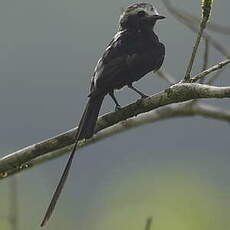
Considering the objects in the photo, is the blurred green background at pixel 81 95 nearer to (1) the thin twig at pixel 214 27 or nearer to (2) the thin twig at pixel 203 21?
(1) the thin twig at pixel 214 27

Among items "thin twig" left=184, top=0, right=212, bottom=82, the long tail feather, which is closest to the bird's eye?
the long tail feather

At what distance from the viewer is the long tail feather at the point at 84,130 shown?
162 inches

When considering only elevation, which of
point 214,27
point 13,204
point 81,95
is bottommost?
point 81,95

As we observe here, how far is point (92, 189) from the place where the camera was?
26.0 meters

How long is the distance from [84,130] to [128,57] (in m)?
0.66

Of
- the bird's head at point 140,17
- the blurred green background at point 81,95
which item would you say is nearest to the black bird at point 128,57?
the bird's head at point 140,17

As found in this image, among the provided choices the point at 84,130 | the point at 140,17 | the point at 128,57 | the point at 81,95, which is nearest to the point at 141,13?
the point at 140,17

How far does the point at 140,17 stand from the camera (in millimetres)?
5168

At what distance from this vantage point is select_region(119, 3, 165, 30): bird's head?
16.9 ft

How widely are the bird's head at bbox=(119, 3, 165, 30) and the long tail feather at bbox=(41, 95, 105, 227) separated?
505 millimetres

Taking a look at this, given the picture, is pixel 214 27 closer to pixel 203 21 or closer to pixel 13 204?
pixel 203 21

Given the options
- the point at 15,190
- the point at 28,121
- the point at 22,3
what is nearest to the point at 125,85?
the point at 15,190

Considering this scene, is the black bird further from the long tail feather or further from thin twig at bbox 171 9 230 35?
thin twig at bbox 171 9 230 35

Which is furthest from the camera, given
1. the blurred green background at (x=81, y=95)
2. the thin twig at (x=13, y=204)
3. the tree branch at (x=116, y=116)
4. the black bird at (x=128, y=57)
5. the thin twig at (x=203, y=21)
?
the blurred green background at (x=81, y=95)
